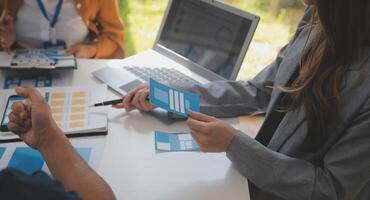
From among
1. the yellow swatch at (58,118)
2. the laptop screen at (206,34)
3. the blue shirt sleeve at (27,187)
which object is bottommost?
the yellow swatch at (58,118)

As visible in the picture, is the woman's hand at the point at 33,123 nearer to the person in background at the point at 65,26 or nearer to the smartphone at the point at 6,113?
the smartphone at the point at 6,113

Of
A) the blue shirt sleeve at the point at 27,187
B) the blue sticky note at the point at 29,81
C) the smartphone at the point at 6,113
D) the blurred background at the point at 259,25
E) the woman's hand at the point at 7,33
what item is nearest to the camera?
the blue shirt sleeve at the point at 27,187

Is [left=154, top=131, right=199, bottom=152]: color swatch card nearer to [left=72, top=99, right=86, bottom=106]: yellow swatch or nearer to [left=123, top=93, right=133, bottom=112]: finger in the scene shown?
[left=123, top=93, right=133, bottom=112]: finger

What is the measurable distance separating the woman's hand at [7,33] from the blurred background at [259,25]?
1.09 meters

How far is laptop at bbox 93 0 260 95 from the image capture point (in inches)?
47.5

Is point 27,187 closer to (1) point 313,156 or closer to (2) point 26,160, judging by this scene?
(2) point 26,160

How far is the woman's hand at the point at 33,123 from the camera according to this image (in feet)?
2.79

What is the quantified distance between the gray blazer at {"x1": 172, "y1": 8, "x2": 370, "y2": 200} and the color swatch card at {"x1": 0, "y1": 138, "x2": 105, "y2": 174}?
0.32 meters

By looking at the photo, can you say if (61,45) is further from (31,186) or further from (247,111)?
(31,186)

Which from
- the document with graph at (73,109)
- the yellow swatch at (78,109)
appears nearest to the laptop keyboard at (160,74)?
the document with graph at (73,109)

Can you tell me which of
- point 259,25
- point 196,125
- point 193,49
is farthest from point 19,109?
point 259,25

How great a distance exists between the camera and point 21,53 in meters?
1.30

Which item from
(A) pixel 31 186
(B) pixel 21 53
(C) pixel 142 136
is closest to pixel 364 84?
(C) pixel 142 136

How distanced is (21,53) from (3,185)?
89 cm
